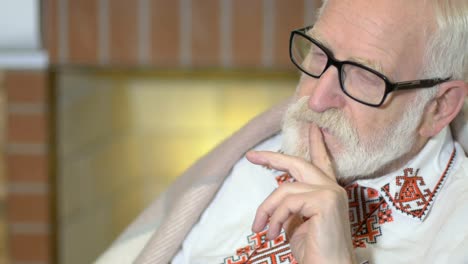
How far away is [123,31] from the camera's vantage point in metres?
2.65

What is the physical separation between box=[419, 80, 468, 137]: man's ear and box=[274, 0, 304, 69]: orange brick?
4.24 ft

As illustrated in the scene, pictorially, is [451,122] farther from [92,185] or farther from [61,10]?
[92,185]

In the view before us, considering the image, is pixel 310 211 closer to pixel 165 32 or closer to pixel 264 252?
pixel 264 252

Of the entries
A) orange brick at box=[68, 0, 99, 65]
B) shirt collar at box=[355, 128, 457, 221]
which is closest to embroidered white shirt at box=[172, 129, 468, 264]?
shirt collar at box=[355, 128, 457, 221]

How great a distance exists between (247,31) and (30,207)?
0.91 metres

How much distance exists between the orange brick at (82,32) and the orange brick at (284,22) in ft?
1.88

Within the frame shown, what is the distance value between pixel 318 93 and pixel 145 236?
476 millimetres

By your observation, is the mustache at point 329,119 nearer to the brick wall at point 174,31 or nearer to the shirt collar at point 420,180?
the shirt collar at point 420,180

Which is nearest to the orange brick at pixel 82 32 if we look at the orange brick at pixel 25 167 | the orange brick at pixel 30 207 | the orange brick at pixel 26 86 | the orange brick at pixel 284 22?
the orange brick at pixel 26 86

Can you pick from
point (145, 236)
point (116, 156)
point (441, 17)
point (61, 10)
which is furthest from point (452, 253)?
point (116, 156)

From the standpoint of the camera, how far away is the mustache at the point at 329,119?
1.28 m

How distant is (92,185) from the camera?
2.95 meters

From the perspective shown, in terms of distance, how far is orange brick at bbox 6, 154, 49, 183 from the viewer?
8.94 ft

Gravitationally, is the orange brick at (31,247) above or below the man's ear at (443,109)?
below
